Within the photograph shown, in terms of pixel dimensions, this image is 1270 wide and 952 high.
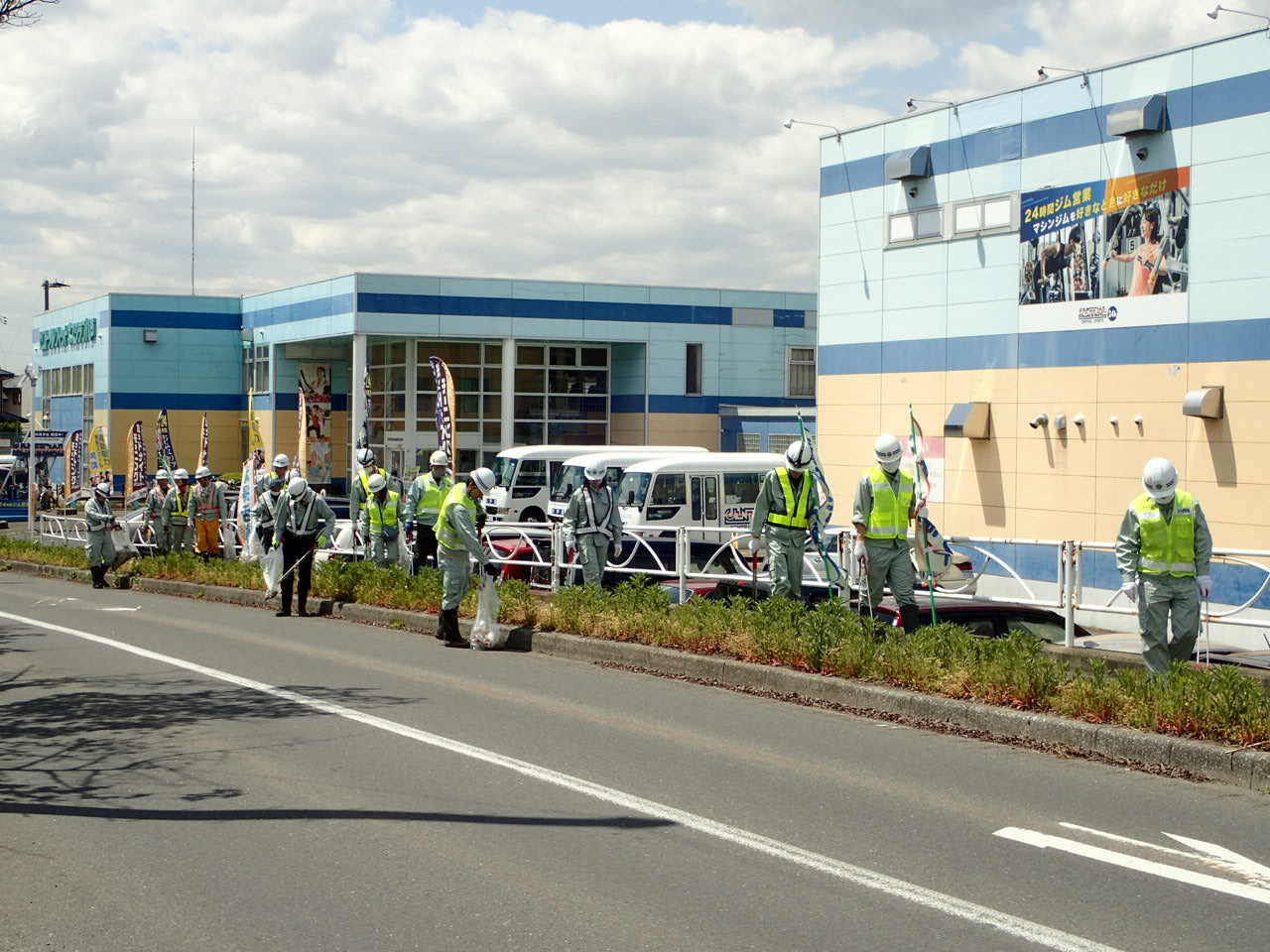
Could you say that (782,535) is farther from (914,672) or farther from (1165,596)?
(1165,596)

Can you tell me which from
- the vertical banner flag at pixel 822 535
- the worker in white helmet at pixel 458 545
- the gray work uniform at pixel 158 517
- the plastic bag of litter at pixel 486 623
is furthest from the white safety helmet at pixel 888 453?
the gray work uniform at pixel 158 517

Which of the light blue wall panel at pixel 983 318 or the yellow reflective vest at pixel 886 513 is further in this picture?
the light blue wall panel at pixel 983 318

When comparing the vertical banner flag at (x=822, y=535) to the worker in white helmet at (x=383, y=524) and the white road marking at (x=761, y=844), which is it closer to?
the white road marking at (x=761, y=844)

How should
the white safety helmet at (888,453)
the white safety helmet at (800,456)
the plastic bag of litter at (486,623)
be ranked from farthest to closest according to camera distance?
the plastic bag of litter at (486,623), the white safety helmet at (800,456), the white safety helmet at (888,453)

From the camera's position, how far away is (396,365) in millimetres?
46562

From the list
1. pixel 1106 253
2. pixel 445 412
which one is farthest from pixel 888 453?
pixel 445 412

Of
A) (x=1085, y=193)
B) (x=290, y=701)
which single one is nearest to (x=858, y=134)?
(x=1085, y=193)

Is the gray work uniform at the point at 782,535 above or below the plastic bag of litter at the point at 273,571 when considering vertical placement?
above

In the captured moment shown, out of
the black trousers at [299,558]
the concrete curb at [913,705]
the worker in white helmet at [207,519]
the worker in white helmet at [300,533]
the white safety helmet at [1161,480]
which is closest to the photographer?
the concrete curb at [913,705]

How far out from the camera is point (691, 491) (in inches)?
935

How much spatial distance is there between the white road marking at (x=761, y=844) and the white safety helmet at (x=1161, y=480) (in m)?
4.37

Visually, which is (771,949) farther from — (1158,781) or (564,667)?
(564,667)

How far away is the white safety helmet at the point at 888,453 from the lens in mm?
11424

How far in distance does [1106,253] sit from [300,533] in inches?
461
